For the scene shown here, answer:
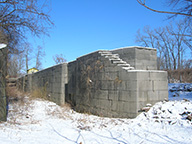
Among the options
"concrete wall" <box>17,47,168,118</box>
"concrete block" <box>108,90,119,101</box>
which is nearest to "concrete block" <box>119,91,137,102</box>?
"concrete wall" <box>17,47,168,118</box>

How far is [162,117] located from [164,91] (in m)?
1.37

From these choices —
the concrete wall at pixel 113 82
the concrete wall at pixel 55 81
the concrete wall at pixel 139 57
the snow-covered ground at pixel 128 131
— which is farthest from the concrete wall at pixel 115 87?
the concrete wall at pixel 55 81

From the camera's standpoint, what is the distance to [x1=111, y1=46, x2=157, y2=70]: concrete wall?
25.0 ft

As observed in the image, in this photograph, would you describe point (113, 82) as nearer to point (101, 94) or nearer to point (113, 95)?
point (113, 95)

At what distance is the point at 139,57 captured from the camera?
25.1 ft

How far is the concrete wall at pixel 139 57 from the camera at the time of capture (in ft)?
25.0

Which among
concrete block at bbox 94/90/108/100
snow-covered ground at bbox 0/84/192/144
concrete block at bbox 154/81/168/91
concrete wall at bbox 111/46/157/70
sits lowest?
snow-covered ground at bbox 0/84/192/144

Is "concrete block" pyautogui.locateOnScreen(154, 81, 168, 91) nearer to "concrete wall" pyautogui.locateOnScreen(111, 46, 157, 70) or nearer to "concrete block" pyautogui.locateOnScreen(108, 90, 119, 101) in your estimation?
"concrete block" pyautogui.locateOnScreen(108, 90, 119, 101)

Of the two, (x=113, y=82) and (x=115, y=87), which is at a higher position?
(x=113, y=82)

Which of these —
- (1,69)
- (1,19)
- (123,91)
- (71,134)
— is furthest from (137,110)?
(1,19)

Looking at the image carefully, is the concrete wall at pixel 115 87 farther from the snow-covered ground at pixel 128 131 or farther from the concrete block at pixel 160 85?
the snow-covered ground at pixel 128 131

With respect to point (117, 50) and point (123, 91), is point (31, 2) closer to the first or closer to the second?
point (117, 50)

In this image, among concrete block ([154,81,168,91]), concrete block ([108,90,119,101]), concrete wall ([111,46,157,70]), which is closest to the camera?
concrete block ([154,81,168,91])

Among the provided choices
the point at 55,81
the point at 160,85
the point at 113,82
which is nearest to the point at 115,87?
the point at 113,82
